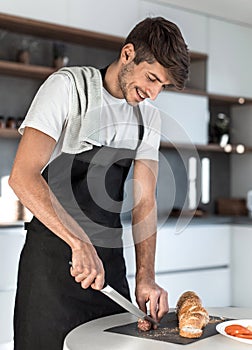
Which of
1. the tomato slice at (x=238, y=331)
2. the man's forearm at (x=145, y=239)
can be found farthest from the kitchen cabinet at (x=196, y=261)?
the tomato slice at (x=238, y=331)

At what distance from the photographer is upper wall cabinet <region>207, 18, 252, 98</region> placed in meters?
5.04

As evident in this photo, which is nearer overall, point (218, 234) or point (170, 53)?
point (170, 53)

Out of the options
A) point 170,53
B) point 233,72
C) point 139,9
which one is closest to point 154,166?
point 170,53

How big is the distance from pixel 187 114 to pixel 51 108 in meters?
3.13

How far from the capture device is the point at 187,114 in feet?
16.0

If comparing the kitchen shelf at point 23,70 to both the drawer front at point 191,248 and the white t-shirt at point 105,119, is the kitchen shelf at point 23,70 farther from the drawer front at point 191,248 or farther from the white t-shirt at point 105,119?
the white t-shirt at point 105,119

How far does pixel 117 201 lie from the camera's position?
2.14 m

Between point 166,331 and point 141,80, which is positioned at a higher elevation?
point 141,80

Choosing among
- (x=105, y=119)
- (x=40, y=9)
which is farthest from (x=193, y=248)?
(x=105, y=119)

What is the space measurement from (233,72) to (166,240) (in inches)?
60.4

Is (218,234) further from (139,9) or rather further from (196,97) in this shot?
(139,9)

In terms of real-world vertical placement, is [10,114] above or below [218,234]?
above

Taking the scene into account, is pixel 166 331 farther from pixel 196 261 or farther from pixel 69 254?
pixel 196 261

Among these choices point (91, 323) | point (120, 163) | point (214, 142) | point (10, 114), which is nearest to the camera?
point (91, 323)
